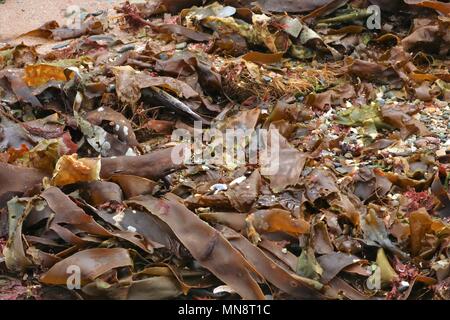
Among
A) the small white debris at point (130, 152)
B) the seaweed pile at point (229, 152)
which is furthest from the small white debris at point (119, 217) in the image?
the small white debris at point (130, 152)

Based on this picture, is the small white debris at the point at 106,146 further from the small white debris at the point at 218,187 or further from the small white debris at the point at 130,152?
the small white debris at the point at 218,187

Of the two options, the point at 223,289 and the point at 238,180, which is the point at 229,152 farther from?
the point at 223,289

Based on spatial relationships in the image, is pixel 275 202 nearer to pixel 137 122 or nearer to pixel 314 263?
pixel 314 263

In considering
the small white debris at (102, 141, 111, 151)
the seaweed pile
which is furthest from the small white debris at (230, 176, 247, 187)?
the small white debris at (102, 141, 111, 151)

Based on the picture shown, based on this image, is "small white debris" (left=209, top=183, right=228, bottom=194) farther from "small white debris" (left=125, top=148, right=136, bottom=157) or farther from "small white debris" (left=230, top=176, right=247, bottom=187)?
"small white debris" (left=125, top=148, right=136, bottom=157)

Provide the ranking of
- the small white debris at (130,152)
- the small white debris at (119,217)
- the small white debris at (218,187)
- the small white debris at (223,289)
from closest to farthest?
the small white debris at (223,289), the small white debris at (119,217), the small white debris at (218,187), the small white debris at (130,152)

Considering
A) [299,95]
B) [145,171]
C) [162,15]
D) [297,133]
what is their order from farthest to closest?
[162,15], [299,95], [297,133], [145,171]

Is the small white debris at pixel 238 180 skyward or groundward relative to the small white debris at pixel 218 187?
A: groundward

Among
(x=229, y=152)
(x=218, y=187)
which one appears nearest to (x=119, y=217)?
(x=218, y=187)

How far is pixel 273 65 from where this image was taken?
3.90 meters
